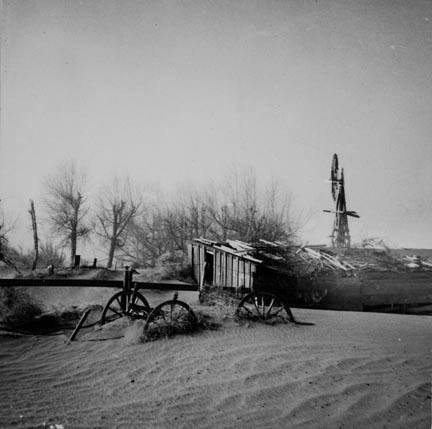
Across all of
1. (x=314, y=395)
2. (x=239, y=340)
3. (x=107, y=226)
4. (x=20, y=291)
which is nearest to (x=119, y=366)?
(x=239, y=340)

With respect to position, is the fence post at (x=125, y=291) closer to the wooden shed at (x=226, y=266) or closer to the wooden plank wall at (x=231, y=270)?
the wooden shed at (x=226, y=266)

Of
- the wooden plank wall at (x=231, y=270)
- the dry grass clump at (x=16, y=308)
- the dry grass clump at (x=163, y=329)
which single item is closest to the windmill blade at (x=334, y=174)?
the wooden plank wall at (x=231, y=270)

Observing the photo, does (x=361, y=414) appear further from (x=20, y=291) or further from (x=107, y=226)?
(x=107, y=226)

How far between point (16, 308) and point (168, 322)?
16.3 ft

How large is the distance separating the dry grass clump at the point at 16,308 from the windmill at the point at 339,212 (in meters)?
15.5

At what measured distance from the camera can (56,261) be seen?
35.0 m

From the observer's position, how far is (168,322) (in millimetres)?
7219

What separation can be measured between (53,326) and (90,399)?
4846 millimetres

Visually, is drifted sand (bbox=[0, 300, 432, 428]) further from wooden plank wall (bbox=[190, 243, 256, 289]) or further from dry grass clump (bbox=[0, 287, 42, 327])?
wooden plank wall (bbox=[190, 243, 256, 289])

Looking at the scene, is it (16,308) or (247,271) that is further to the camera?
(247,271)

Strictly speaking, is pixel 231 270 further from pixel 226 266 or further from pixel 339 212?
pixel 339 212

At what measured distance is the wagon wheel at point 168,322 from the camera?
6.92m

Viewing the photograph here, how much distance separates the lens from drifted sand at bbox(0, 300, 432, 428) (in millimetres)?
4137

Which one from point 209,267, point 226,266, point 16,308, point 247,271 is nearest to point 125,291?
point 16,308
